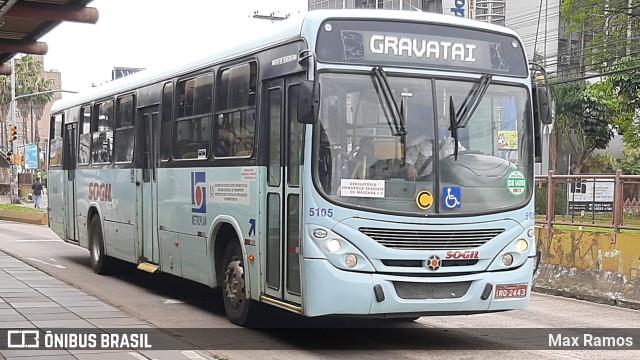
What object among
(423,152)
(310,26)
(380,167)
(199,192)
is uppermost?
(310,26)

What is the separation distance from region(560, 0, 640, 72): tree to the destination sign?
28909mm

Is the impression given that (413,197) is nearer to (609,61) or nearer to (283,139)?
(283,139)

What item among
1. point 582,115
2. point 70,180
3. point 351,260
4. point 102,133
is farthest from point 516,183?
point 582,115

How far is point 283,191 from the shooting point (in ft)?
28.2

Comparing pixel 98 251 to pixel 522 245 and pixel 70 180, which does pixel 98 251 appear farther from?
pixel 522 245

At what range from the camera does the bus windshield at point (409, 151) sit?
808 cm

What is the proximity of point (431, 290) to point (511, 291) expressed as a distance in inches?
37.3

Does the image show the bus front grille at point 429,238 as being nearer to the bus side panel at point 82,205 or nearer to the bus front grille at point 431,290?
the bus front grille at point 431,290

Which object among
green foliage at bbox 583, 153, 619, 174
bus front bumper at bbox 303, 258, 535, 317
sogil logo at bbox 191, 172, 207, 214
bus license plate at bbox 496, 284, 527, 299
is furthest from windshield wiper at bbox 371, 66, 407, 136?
green foliage at bbox 583, 153, 619, 174

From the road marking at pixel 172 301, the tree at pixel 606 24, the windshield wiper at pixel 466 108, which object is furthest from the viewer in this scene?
the tree at pixel 606 24

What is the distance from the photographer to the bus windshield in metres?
8.08

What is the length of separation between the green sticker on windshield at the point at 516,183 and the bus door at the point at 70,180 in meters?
10.6

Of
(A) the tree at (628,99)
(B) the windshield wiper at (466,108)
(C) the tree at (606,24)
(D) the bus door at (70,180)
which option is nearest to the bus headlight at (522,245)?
(B) the windshield wiper at (466,108)

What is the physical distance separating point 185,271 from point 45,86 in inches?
2852
